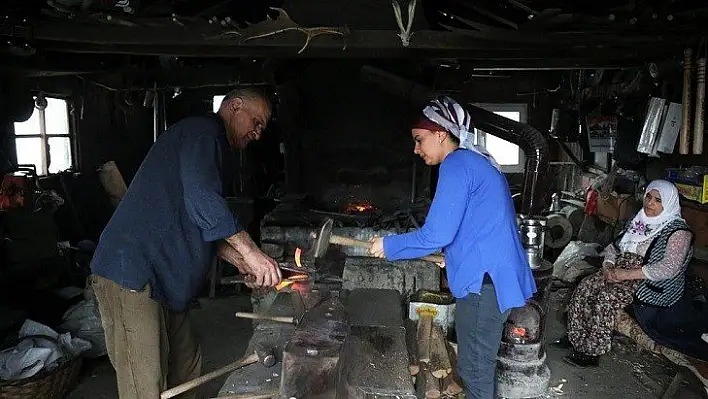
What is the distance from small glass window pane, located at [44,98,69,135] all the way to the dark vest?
22.7ft

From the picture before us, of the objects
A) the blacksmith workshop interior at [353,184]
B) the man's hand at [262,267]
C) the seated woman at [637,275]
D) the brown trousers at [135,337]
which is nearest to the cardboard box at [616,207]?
the blacksmith workshop interior at [353,184]

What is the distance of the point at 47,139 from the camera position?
21.8 ft

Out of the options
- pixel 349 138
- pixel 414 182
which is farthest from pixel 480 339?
pixel 349 138

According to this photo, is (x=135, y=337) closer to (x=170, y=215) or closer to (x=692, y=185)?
(x=170, y=215)

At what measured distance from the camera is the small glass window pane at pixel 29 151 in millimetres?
6162

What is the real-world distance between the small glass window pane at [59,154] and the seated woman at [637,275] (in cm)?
641

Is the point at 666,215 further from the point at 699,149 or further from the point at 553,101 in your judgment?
the point at 553,101

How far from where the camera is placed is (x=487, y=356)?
3.33 meters

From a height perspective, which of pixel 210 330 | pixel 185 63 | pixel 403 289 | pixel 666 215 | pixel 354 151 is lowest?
pixel 210 330

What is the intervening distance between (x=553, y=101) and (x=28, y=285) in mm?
Result: 9273

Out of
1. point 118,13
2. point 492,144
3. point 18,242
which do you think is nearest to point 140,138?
point 18,242

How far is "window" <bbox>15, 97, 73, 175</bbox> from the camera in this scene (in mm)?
6234

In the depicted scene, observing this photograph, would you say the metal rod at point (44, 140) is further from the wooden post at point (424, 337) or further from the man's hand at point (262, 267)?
the wooden post at point (424, 337)

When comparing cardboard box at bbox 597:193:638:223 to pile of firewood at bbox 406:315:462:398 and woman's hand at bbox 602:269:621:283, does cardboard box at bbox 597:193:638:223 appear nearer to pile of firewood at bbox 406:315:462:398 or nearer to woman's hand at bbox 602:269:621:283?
woman's hand at bbox 602:269:621:283
